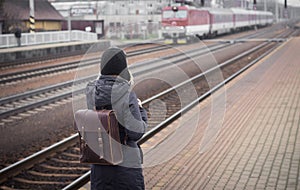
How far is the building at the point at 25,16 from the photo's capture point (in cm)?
2753

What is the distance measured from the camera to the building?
27.5 metres

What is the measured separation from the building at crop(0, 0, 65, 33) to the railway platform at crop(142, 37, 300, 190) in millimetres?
18734

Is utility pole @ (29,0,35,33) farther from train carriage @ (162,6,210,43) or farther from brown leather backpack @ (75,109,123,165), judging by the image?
brown leather backpack @ (75,109,123,165)

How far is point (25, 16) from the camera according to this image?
3027cm

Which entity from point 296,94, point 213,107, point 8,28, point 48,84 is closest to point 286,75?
point 296,94

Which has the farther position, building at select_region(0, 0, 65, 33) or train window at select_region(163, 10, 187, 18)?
train window at select_region(163, 10, 187, 18)

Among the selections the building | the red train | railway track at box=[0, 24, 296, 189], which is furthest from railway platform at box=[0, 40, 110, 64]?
railway track at box=[0, 24, 296, 189]

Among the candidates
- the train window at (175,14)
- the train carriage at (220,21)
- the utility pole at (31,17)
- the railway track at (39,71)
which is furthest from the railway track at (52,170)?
the train carriage at (220,21)

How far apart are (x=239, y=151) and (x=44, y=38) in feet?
78.9

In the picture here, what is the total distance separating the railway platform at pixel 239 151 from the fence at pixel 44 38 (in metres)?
17.0

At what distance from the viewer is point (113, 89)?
11.6ft

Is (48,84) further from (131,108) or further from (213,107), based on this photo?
(131,108)

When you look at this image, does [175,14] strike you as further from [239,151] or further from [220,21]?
[239,151]

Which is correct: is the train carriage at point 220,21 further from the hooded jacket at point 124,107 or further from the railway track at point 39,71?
the hooded jacket at point 124,107
